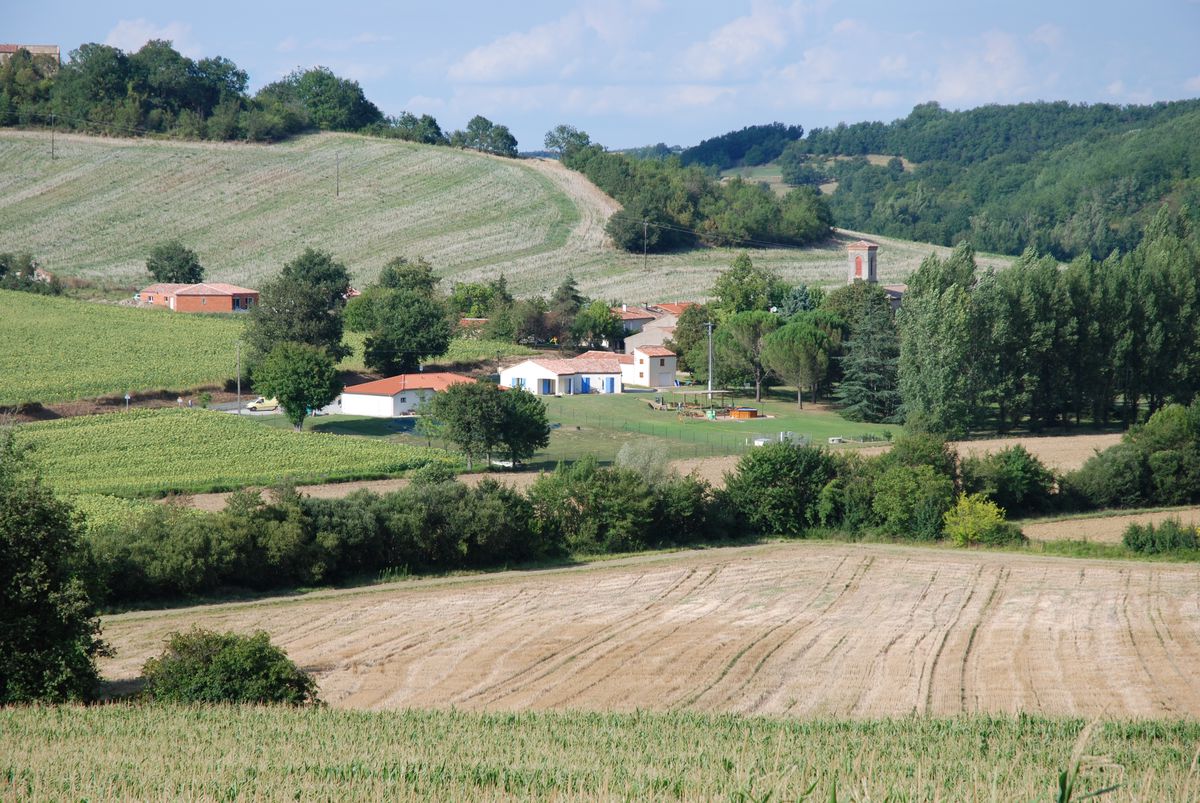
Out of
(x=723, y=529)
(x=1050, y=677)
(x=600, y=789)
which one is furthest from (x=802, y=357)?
(x=600, y=789)

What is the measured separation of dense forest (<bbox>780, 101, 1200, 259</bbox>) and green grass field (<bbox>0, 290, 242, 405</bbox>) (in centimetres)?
6947

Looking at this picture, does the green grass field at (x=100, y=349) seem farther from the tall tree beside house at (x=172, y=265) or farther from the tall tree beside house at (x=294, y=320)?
the tall tree beside house at (x=172, y=265)

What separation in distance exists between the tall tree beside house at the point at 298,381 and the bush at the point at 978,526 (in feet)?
82.7

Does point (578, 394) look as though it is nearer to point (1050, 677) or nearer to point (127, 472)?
point (127, 472)

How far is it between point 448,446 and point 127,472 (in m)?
11.2

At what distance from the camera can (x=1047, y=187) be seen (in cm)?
13762

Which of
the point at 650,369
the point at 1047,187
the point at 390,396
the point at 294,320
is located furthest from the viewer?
the point at 1047,187

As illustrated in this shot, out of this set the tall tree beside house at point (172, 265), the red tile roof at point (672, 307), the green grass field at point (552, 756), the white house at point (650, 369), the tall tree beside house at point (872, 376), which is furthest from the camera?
the tall tree beside house at point (172, 265)

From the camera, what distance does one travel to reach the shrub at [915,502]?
Result: 124 feet

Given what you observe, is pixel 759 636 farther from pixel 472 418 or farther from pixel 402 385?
pixel 402 385

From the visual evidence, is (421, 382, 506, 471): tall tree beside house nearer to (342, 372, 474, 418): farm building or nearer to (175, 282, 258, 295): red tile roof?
(342, 372, 474, 418): farm building

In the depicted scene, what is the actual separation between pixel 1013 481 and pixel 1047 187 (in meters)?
106

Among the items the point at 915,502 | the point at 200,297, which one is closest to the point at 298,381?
the point at 915,502

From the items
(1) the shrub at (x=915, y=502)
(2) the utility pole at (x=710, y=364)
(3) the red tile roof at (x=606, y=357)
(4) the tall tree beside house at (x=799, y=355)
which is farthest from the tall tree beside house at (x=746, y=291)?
(1) the shrub at (x=915, y=502)
